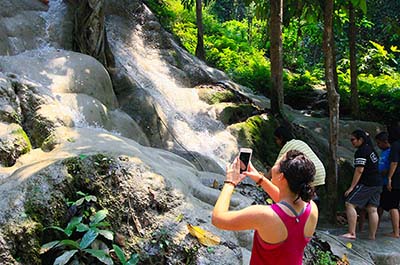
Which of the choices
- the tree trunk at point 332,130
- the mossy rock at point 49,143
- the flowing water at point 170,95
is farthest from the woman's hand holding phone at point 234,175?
the flowing water at point 170,95

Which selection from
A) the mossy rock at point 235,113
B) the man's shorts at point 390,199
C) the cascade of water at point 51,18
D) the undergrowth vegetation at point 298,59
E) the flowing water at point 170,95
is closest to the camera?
the man's shorts at point 390,199

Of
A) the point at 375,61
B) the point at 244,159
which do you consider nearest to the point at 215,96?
the point at 244,159

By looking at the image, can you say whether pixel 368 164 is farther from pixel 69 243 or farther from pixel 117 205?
pixel 69 243

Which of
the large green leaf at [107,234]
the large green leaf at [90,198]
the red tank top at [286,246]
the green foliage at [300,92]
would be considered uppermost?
the red tank top at [286,246]

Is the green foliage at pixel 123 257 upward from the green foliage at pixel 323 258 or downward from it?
upward

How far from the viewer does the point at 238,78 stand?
631 inches

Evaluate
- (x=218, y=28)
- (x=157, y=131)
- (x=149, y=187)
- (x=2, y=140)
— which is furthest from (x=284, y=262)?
(x=218, y=28)

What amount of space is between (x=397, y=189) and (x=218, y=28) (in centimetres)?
1640

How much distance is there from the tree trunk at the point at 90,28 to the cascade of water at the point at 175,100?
1.63 m

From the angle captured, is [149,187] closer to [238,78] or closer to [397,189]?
[397,189]

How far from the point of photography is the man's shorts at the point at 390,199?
7090mm

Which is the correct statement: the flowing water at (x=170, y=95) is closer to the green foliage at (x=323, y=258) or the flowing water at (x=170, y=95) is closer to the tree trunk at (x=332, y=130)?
the tree trunk at (x=332, y=130)

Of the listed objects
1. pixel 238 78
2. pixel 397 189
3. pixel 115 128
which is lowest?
pixel 238 78

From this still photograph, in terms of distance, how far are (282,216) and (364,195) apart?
4574 mm
